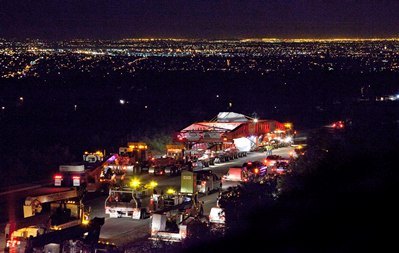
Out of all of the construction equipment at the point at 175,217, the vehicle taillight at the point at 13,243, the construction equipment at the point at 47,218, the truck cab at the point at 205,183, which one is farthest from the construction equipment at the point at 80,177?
the vehicle taillight at the point at 13,243

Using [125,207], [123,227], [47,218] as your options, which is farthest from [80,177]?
[123,227]

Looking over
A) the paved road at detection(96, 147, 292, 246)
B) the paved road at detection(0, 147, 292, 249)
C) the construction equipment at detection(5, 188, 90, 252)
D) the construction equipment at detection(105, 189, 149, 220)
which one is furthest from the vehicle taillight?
the construction equipment at detection(105, 189, 149, 220)

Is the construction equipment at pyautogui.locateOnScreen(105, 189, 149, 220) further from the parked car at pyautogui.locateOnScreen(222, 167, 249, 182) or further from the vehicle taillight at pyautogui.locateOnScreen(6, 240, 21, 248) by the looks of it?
the parked car at pyautogui.locateOnScreen(222, 167, 249, 182)

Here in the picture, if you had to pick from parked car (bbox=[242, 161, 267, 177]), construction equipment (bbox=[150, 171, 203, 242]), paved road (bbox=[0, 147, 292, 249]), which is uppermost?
construction equipment (bbox=[150, 171, 203, 242])

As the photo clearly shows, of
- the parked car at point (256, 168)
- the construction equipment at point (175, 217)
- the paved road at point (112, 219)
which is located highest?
the construction equipment at point (175, 217)

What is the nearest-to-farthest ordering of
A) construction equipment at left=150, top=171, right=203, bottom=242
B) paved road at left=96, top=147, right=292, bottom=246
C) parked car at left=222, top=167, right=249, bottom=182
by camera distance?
construction equipment at left=150, top=171, right=203, bottom=242
paved road at left=96, top=147, right=292, bottom=246
parked car at left=222, top=167, right=249, bottom=182

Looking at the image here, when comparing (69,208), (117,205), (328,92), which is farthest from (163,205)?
(328,92)

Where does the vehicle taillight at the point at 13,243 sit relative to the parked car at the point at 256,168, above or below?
above

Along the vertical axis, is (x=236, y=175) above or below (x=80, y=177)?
above

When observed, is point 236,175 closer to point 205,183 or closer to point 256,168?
point 205,183

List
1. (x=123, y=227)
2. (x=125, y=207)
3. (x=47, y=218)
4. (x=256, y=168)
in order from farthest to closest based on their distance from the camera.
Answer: (x=256, y=168) < (x=125, y=207) < (x=47, y=218) < (x=123, y=227)

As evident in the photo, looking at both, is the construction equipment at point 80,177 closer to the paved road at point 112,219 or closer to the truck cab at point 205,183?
the paved road at point 112,219

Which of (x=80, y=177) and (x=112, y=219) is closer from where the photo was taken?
(x=112, y=219)
